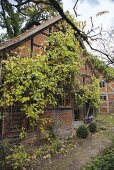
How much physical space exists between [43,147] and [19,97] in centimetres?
317

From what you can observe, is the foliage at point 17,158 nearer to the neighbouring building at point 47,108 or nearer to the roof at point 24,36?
the neighbouring building at point 47,108

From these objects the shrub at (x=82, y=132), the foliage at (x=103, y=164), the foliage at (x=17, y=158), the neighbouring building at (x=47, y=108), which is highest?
the neighbouring building at (x=47, y=108)

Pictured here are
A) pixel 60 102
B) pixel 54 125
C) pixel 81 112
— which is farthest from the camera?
pixel 81 112

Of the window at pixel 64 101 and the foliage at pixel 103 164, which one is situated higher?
the window at pixel 64 101

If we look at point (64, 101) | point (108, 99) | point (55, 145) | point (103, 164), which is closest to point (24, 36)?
point (64, 101)

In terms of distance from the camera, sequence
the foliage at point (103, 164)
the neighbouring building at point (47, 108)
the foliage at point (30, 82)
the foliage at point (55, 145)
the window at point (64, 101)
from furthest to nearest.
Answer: the window at point (64, 101) < the foliage at point (55, 145) < the neighbouring building at point (47, 108) < the foliage at point (30, 82) < the foliage at point (103, 164)

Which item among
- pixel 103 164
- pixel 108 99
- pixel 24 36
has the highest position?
pixel 24 36

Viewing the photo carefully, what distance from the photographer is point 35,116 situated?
34.3 ft

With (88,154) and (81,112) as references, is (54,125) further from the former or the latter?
(81,112)

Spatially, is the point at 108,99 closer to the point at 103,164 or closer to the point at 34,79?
the point at 34,79

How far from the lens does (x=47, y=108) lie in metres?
13.0

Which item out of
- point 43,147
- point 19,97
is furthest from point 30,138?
point 19,97

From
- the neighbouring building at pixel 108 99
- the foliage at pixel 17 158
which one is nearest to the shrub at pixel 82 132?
the foliage at pixel 17 158

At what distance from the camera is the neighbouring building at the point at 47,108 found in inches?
428
